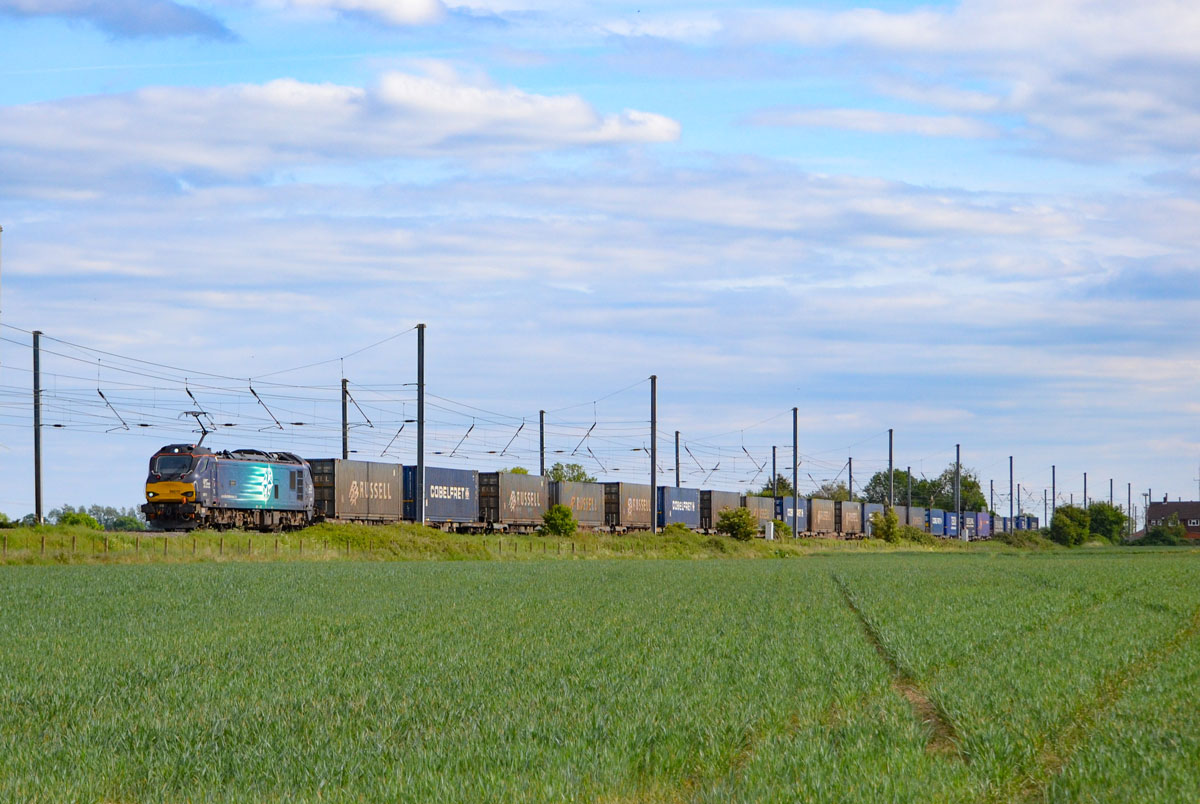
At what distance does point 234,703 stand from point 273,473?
45.5m

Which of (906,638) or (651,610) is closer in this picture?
(906,638)

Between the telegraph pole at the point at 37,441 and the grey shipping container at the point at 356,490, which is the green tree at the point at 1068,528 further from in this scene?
the telegraph pole at the point at 37,441

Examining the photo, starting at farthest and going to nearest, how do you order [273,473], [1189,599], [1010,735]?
1. [273,473]
2. [1189,599]
3. [1010,735]

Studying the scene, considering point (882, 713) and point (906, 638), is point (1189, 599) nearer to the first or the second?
point (906, 638)

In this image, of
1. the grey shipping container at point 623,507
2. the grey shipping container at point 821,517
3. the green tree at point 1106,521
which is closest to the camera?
the grey shipping container at point 623,507

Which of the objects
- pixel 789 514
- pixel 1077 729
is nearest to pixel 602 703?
pixel 1077 729

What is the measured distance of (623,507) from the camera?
7719 centimetres

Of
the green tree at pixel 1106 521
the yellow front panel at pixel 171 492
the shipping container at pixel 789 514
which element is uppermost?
the yellow front panel at pixel 171 492

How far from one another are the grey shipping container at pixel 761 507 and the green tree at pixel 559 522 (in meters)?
25.9

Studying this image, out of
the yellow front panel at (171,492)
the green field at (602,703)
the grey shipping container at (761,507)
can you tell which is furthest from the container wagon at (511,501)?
the green field at (602,703)

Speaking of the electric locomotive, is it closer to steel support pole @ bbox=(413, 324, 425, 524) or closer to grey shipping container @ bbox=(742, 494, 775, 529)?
steel support pole @ bbox=(413, 324, 425, 524)

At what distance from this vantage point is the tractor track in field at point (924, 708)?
906 cm

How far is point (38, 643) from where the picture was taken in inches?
635

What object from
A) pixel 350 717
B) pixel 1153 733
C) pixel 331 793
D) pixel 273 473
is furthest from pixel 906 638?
pixel 273 473
